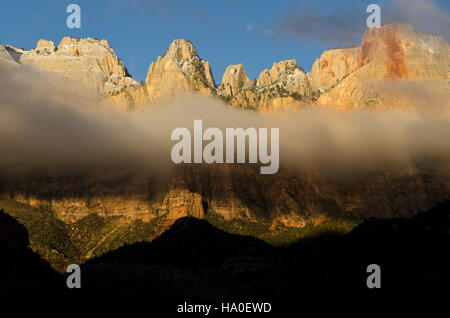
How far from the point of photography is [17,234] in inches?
7746

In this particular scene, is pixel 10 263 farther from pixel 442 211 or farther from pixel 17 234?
pixel 442 211

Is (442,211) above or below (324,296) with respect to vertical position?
above

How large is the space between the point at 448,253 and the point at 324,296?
28843mm

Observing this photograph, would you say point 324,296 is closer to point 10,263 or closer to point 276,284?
point 276,284

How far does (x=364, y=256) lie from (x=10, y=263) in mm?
85001
